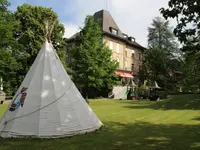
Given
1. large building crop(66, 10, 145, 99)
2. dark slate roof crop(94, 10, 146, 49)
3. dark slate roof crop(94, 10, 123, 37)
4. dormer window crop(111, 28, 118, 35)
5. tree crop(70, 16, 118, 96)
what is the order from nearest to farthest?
tree crop(70, 16, 118, 96) < large building crop(66, 10, 145, 99) < dark slate roof crop(94, 10, 146, 49) < dark slate roof crop(94, 10, 123, 37) < dormer window crop(111, 28, 118, 35)

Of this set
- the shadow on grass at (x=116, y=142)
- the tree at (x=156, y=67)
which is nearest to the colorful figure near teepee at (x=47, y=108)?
the shadow on grass at (x=116, y=142)

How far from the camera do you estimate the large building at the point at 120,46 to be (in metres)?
51.5

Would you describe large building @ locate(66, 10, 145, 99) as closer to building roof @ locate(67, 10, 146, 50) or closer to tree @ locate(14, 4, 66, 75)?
building roof @ locate(67, 10, 146, 50)

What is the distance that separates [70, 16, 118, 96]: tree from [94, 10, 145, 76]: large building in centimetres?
984

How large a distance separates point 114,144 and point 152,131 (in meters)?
3.31

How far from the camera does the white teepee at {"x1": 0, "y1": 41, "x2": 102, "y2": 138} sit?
32.1ft

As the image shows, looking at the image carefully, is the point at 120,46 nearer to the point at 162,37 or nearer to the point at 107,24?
the point at 107,24

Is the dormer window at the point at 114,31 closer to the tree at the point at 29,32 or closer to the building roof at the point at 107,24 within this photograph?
the building roof at the point at 107,24

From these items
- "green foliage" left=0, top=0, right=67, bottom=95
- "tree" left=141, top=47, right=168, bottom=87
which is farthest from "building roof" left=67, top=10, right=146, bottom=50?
"green foliage" left=0, top=0, right=67, bottom=95


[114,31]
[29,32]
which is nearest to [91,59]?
[29,32]

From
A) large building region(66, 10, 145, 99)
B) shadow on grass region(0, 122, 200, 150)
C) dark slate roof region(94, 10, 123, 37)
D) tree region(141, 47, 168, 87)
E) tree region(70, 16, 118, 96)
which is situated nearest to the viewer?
shadow on grass region(0, 122, 200, 150)

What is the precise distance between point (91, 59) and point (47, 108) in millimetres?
27186

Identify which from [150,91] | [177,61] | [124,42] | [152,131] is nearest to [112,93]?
[150,91]

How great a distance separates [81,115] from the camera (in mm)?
10875
